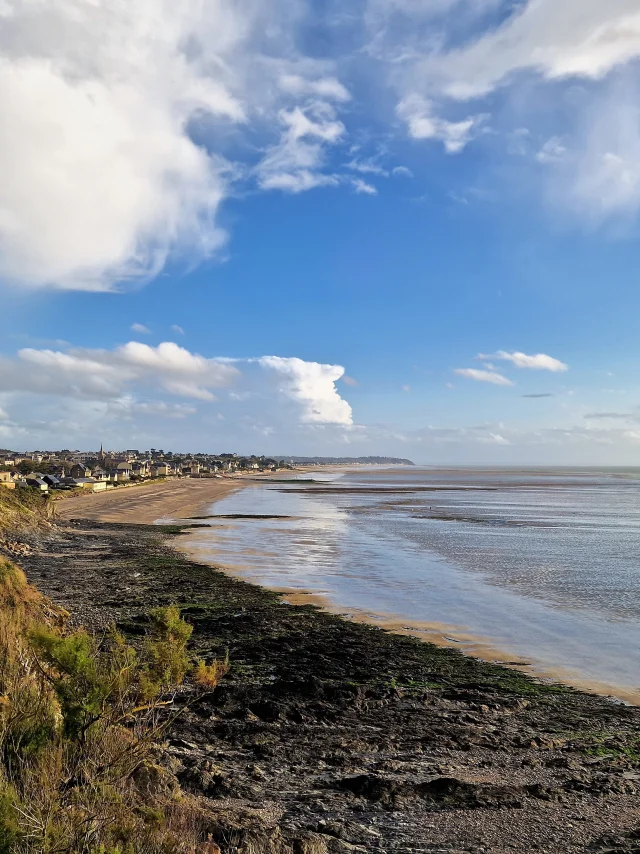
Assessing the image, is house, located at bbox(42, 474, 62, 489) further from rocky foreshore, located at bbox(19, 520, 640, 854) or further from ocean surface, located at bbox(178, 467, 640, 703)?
rocky foreshore, located at bbox(19, 520, 640, 854)

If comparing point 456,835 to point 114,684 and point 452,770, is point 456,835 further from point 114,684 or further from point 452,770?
point 114,684

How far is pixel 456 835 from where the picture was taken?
20.1 feet

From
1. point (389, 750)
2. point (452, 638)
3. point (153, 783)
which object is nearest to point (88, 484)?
point (452, 638)

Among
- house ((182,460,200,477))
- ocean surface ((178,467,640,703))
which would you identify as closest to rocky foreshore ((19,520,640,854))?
ocean surface ((178,467,640,703))


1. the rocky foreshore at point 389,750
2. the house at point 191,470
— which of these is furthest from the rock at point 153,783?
the house at point 191,470

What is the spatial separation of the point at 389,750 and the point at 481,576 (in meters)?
17.8

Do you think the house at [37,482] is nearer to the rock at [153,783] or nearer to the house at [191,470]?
the house at [191,470]

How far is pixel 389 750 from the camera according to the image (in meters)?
8.53

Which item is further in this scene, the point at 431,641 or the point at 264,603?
the point at 264,603

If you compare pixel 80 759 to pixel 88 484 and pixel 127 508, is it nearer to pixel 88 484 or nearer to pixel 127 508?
pixel 127 508

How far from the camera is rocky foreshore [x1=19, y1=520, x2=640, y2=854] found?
6172 millimetres

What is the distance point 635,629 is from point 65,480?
289 ft

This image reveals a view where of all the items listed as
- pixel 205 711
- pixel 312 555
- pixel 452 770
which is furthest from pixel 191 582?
pixel 452 770

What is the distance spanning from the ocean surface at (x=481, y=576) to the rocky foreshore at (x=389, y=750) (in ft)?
7.13
